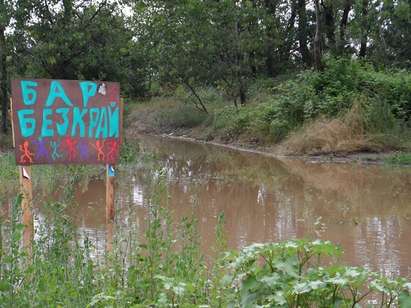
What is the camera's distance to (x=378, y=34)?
1177 inches

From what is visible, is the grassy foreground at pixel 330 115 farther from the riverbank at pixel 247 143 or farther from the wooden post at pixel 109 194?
the wooden post at pixel 109 194

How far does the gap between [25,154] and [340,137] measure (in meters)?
12.9

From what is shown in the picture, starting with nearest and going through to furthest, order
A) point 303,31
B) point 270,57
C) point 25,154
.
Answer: point 25,154 → point 270,57 → point 303,31

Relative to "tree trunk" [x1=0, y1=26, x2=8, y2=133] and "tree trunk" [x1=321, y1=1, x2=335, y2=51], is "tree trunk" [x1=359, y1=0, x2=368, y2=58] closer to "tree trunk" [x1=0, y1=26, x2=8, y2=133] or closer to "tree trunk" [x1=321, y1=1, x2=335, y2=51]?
"tree trunk" [x1=321, y1=1, x2=335, y2=51]

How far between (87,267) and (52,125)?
92.0 inches

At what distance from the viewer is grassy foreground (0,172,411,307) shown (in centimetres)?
312

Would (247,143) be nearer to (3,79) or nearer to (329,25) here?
(3,79)

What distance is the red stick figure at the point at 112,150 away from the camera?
666 cm

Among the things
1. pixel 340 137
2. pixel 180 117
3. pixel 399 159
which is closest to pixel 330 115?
pixel 340 137

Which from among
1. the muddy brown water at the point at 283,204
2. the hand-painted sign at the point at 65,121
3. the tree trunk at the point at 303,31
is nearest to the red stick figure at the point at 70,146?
the hand-painted sign at the point at 65,121

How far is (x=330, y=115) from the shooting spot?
1884 cm

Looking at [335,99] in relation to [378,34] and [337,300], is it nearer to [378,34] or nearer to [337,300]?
[378,34]

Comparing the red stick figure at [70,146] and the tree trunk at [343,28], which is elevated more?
the tree trunk at [343,28]

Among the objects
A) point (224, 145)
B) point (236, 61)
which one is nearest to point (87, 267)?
point (224, 145)
